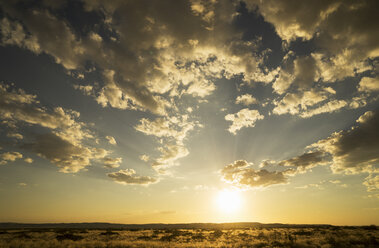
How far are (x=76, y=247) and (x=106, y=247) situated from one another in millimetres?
3254

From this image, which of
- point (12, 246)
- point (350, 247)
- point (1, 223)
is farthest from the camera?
point (1, 223)

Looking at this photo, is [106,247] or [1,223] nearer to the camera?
[106,247]

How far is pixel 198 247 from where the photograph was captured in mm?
20516

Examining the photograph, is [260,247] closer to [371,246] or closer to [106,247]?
[371,246]

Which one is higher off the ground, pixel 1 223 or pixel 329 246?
pixel 329 246

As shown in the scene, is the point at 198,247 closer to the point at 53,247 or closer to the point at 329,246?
the point at 329,246

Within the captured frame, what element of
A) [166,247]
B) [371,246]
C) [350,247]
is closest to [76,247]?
[166,247]

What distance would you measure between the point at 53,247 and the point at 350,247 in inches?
1168

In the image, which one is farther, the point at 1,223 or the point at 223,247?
the point at 1,223

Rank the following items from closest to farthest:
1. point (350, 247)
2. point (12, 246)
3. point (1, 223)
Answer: point (350, 247)
point (12, 246)
point (1, 223)

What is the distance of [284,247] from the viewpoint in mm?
19172

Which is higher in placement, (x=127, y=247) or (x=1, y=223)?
(x=127, y=247)

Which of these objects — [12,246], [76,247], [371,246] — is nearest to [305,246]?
[371,246]

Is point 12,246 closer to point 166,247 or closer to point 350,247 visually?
point 166,247
